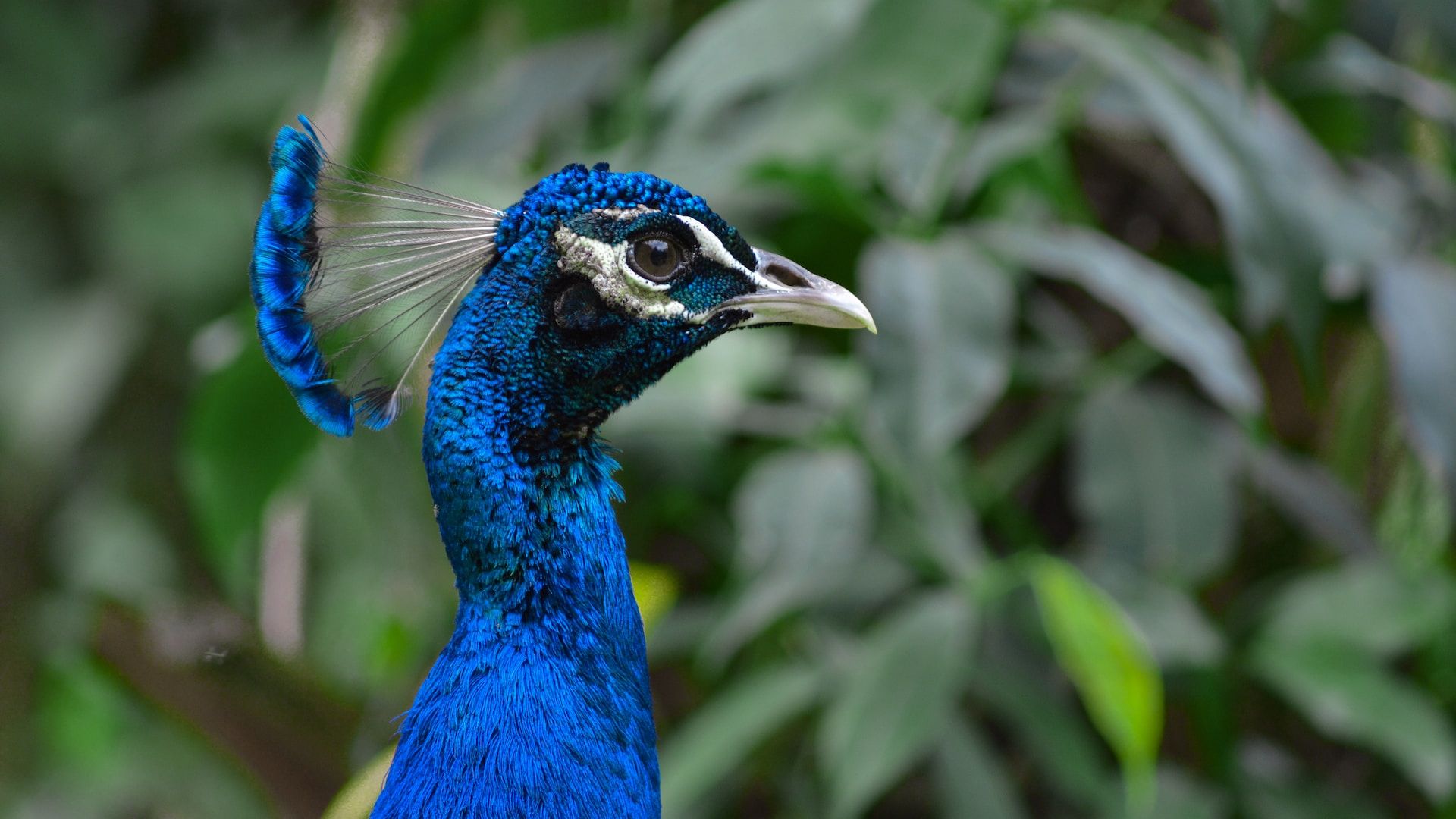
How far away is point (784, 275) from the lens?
854 millimetres

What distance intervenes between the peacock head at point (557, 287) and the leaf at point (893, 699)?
0.60 m

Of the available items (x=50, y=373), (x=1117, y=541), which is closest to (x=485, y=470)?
(x=1117, y=541)

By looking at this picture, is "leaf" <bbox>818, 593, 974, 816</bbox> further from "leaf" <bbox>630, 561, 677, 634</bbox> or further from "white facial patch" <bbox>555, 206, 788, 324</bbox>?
"white facial patch" <bbox>555, 206, 788, 324</bbox>

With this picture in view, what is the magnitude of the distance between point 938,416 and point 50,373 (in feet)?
5.56

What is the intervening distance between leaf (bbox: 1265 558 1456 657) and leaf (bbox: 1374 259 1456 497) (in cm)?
16

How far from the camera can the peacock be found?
781mm

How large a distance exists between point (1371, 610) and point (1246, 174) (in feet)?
1.83

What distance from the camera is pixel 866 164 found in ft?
5.15

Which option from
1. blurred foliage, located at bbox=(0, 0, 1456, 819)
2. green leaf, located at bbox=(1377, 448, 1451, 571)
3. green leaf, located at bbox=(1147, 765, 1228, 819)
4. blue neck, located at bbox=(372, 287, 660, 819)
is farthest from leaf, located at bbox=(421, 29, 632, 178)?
green leaf, located at bbox=(1377, 448, 1451, 571)

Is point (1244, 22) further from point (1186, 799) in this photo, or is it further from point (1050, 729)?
point (1186, 799)

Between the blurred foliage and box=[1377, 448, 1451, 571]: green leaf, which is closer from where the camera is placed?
the blurred foliage

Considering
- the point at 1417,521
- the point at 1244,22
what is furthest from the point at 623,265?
the point at 1417,521

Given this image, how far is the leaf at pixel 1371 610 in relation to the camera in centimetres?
157

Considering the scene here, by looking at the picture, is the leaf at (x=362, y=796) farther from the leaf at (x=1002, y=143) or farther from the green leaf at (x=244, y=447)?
the leaf at (x=1002, y=143)
